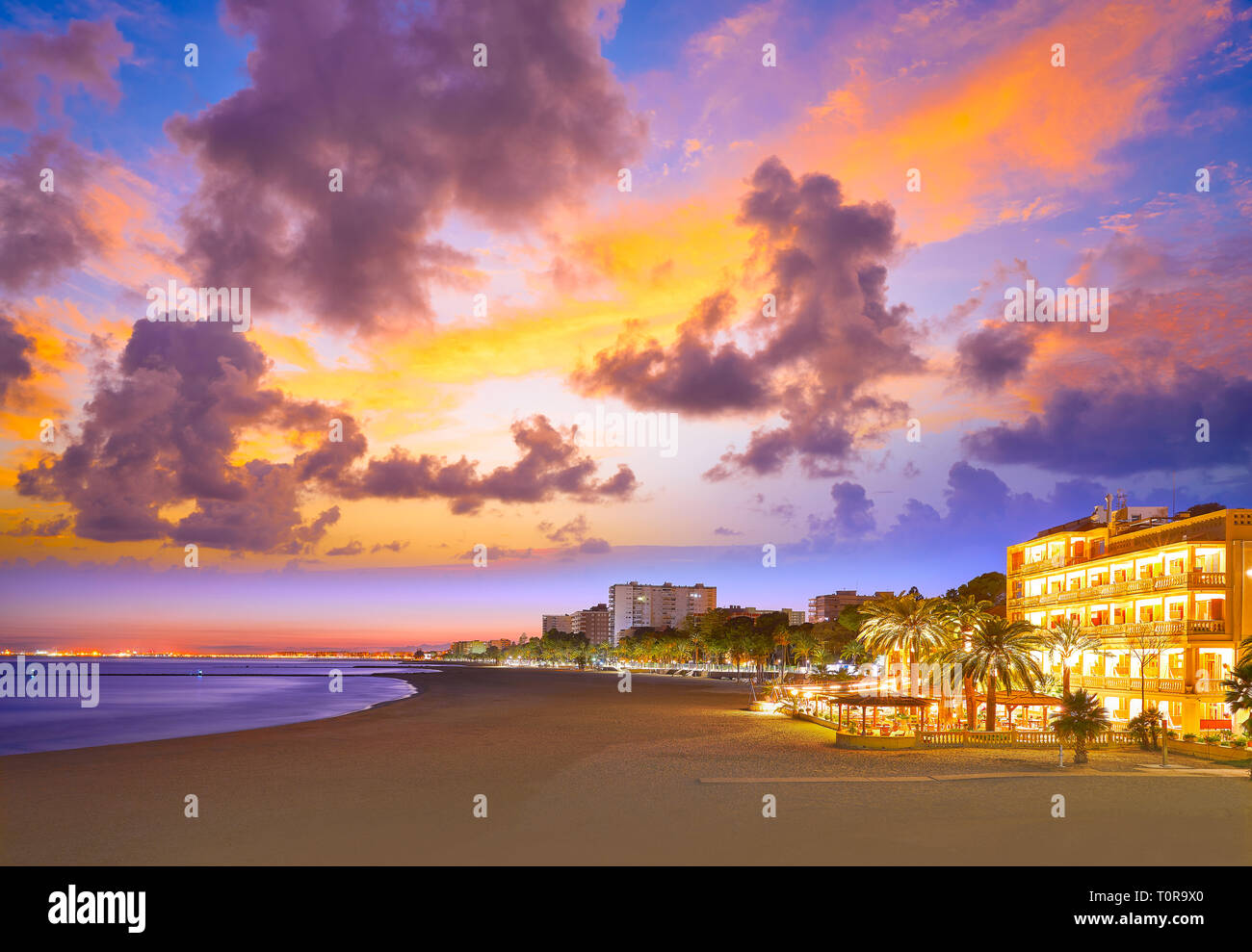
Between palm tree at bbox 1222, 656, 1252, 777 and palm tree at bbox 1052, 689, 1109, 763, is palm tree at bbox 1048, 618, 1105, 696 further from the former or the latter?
palm tree at bbox 1222, 656, 1252, 777

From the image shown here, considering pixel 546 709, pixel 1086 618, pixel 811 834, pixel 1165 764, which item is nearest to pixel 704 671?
pixel 546 709

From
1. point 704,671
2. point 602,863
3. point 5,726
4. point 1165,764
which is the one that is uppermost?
point 602,863

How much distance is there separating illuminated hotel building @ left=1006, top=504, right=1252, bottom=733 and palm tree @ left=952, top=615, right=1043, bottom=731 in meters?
4.55

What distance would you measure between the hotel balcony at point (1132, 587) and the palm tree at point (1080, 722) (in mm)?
13781

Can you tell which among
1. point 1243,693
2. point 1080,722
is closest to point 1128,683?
point 1243,693

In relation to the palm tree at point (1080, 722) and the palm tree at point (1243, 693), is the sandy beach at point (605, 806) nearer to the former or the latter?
the palm tree at point (1080, 722)

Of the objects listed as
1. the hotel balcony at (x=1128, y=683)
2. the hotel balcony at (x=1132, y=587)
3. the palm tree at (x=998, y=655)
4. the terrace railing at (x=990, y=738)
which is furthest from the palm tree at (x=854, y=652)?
the terrace railing at (x=990, y=738)

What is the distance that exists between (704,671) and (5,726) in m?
124

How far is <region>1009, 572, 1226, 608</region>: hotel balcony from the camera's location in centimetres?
4053

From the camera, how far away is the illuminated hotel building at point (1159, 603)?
39.6 m
